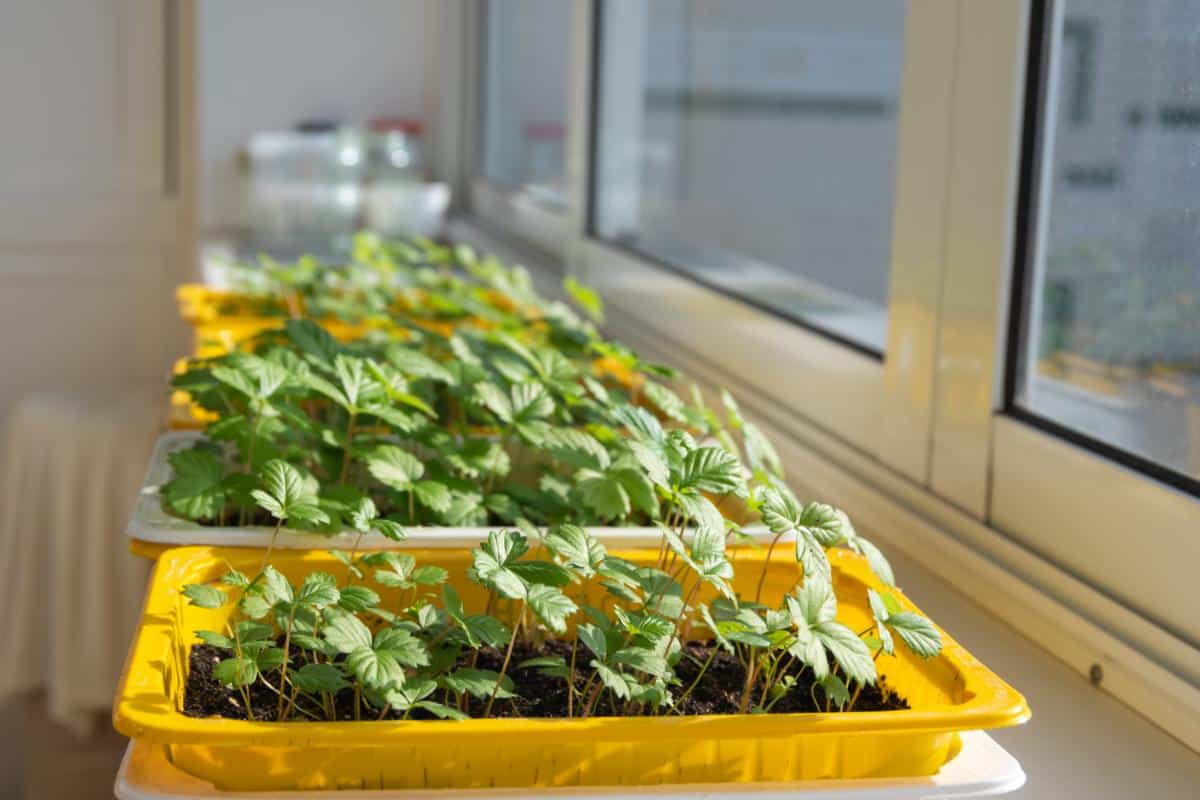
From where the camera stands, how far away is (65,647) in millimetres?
1926

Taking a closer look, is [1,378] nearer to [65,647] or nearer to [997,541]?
[65,647]

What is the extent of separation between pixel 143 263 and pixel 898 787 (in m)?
2.70

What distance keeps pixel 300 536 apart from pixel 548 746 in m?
0.28

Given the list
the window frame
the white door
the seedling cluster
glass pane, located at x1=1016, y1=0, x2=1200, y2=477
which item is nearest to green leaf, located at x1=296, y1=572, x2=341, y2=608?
the seedling cluster

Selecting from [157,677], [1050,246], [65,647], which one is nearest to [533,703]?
[157,677]

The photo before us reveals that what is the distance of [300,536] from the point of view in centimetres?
78

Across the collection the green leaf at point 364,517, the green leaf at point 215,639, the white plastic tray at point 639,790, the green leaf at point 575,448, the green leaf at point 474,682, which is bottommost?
the white plastic tray at point 639,790

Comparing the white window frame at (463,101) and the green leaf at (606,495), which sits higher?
the white window frame at (463,101)

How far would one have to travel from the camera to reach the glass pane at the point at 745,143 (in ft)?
5.93

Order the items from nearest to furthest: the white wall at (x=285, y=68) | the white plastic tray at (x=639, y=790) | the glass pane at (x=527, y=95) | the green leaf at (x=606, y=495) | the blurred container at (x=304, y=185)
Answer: the white plastic tray at (x=639, y=790) → the green leaf at (x=606, y=495) → the glass pane at (x=527, y=95) → the blurred container at (x=304, y=185) → the white wall at (x=285, y=68)

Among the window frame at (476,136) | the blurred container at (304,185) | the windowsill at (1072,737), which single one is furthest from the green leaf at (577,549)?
the blurred container at (304,185)

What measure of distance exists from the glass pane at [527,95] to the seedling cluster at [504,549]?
51.5 inches

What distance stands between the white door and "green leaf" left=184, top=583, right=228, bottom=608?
2.41m

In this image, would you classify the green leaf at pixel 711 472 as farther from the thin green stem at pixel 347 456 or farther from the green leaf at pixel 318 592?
the thin green stem at pixel 347 456
